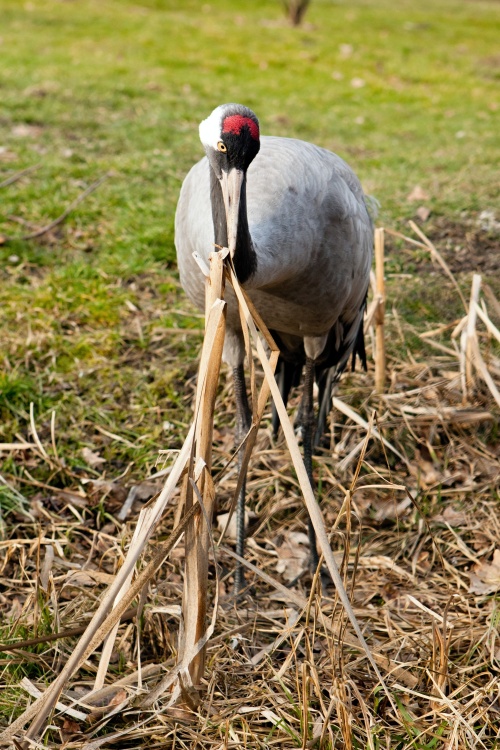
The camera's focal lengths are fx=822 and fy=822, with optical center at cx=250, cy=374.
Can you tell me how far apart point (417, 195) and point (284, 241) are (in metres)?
2.78

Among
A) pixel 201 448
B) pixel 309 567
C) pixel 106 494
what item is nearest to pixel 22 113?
pixel 106 494

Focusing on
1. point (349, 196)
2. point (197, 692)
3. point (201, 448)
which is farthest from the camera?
point (349, 196)

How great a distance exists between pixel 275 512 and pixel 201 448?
1.27m

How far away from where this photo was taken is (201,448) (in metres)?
1.91

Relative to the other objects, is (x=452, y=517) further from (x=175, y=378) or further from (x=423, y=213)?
(x=423, y=213)

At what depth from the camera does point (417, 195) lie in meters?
4.91

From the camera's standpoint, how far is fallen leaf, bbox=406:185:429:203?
191 inches

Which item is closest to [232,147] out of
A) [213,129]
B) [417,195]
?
[213,129]

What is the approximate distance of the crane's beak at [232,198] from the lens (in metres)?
2.09

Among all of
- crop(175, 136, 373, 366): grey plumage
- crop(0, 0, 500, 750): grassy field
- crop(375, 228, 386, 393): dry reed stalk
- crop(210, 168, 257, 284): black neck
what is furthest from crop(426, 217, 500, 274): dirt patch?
crop(210, 168, 257, 284): black neck

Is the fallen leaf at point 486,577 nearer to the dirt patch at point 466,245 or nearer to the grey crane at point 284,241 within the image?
the grey crane at point 284,241

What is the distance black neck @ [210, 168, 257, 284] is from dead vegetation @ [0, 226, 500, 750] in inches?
20.2

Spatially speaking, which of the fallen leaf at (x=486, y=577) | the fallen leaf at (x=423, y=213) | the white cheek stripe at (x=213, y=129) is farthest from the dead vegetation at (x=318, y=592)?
the fallen leaf at (x=423, y=213)

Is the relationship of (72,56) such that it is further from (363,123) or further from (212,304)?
(212,304)
